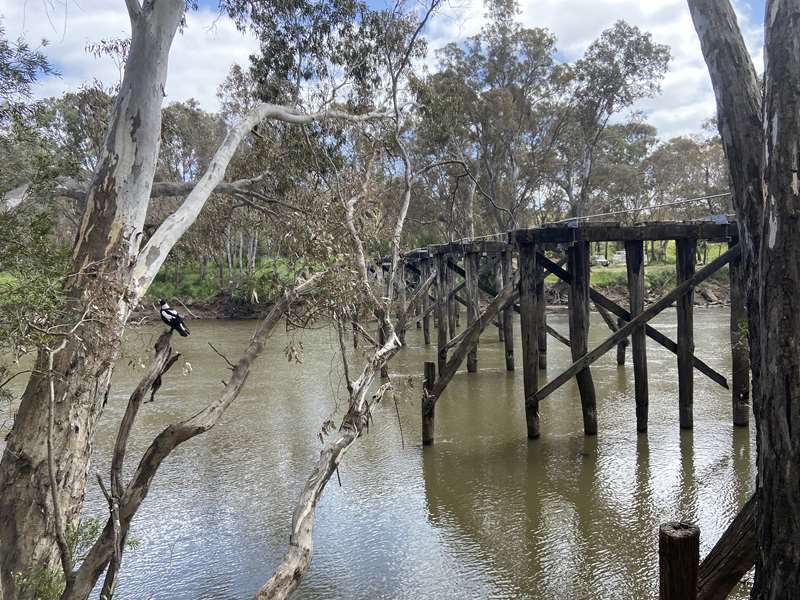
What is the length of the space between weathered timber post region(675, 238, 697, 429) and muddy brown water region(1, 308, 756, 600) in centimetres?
33

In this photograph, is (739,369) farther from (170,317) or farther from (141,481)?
(141,481)

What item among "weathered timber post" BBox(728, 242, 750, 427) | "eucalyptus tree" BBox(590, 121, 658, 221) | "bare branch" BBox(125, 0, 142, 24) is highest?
"eucalyptus tree" BBox(590, 121, 658, 221)

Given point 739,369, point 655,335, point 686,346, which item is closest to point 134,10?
point 686,346

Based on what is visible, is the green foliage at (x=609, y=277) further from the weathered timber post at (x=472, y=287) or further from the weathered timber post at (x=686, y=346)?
the weathered timber post at (x=686, y=346)

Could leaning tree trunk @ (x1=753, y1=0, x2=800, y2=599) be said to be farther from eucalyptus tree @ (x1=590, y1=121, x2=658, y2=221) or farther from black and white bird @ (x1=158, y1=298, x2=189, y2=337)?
eucalyptus tree @ (x1=590, y1=121, x2=658, y2=221)

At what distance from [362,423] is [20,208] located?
13.0 ft

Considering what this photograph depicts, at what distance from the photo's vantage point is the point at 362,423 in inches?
188

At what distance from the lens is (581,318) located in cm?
878

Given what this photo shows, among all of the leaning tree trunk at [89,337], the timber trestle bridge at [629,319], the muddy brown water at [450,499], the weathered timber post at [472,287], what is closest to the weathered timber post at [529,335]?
the timber trestle bridge at [629,319]

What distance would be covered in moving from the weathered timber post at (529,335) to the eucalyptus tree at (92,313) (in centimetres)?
420

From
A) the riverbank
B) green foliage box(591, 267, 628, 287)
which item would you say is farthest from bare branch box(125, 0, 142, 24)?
green foliage box(591, 267, 628, 287)

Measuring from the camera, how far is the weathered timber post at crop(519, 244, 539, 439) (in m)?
8.63

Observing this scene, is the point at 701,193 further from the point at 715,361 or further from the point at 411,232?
the point at 715,361

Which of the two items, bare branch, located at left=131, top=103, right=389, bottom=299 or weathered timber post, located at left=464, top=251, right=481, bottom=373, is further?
weathered timber post, located at left=464, top=251, right=481, bottom=373
